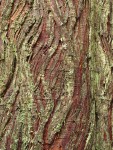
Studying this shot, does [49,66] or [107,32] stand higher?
[107,32]

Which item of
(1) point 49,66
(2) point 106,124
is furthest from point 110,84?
(1) point 49,66

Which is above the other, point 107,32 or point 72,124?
point 107,32

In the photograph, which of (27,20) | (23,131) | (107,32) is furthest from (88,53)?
(23,131)

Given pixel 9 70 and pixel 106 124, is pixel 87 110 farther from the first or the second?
pixel 9 70

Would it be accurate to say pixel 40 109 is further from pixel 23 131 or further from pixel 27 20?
pixel 27 20

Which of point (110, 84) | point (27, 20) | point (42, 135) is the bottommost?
point (42, 135)

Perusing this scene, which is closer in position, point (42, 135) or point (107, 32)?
point (42, 135)
